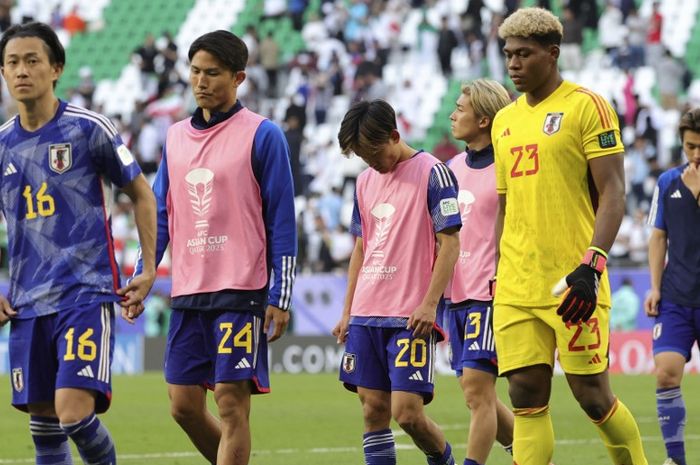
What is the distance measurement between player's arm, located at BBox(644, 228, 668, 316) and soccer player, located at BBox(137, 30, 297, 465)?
3.51 metres

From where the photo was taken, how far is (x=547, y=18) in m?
7.25

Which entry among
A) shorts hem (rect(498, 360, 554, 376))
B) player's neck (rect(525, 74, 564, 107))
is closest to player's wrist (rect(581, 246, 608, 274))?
shorts hem (rect(498, 360, 554, 376))

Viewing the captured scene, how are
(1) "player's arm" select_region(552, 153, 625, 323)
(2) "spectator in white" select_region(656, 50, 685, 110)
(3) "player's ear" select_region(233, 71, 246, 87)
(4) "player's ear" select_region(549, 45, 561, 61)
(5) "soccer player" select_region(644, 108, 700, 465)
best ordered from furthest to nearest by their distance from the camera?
1. (2) "spectator in white" select_region(656, 50, 685, 110)
2. (5) "soccer player" select_region(644, 108, 700, 465)
3. (3) "player's ear" select_region(233, 71, 246, 87)
4. (4) "player's ear" select_region(549, 45, 561, 61)
5. (1) "player's arm" select_region(552, 153, 625, 323)

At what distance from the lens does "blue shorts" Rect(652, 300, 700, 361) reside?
1002 centimetres

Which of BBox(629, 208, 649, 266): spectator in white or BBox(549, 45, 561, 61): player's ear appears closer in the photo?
BBox(549, 45, 561, 61): player's ear

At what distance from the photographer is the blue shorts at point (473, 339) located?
28.6 ft

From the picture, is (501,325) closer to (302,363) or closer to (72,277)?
(72,277)

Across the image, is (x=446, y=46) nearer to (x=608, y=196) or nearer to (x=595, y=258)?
(x=608, y=196)

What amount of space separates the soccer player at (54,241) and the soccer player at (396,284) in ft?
4.96

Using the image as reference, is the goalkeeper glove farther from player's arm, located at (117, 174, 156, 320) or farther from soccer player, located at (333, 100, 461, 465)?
player's arm, located at (117, 174, 156, 320)

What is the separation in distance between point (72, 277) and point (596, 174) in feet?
7.96

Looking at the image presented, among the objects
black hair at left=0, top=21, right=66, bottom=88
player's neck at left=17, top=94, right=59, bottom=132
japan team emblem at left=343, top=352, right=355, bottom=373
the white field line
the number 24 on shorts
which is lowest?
the white field line

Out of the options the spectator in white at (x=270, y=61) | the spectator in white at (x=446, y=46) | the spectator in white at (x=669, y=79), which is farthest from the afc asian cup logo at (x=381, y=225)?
the spectator in white at (x=270, y=61)

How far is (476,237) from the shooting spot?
909 cm
